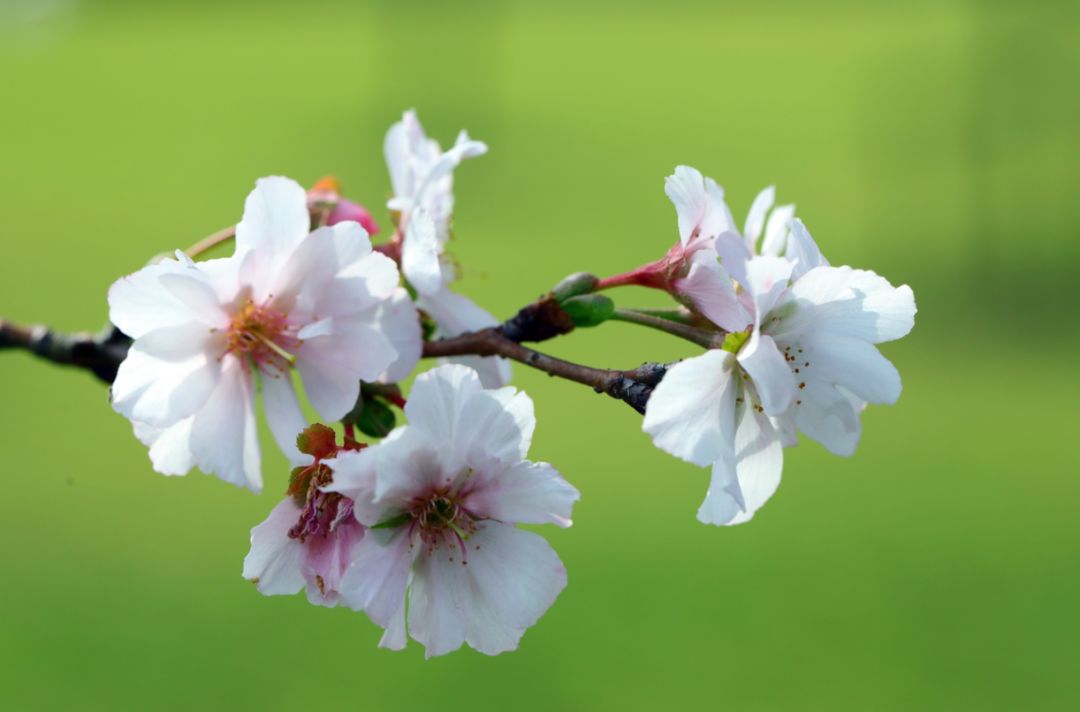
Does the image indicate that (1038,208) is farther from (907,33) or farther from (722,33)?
(722,33)

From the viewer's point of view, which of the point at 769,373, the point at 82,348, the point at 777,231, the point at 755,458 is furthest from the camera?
the point at 82,348

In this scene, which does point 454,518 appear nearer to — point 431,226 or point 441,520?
point 441,520

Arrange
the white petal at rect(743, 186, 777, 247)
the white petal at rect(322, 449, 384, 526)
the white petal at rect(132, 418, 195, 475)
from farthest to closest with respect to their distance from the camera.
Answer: the white petal at rect(743, 186, 777, 247), the white petal at rect(132, 418, 195, 475), the white petal at rect(322, 449, 384, 526)

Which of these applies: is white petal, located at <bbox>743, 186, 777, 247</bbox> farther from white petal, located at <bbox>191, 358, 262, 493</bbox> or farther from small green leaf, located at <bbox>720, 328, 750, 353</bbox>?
white petal, located at <bbox>191, 358, 262, 493</bbox>

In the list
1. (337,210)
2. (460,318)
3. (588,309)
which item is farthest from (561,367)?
(337,210)

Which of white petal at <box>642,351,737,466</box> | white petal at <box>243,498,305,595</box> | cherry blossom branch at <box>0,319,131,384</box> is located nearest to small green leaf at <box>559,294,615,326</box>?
white petal at <box>642,351,737,466</box>

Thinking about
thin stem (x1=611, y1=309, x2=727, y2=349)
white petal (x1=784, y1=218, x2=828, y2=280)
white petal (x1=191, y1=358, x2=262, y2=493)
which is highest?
white petal (x1=784, y1=218, x2=828, y2=280)

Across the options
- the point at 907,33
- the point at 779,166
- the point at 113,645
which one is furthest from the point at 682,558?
the point at 907,33
